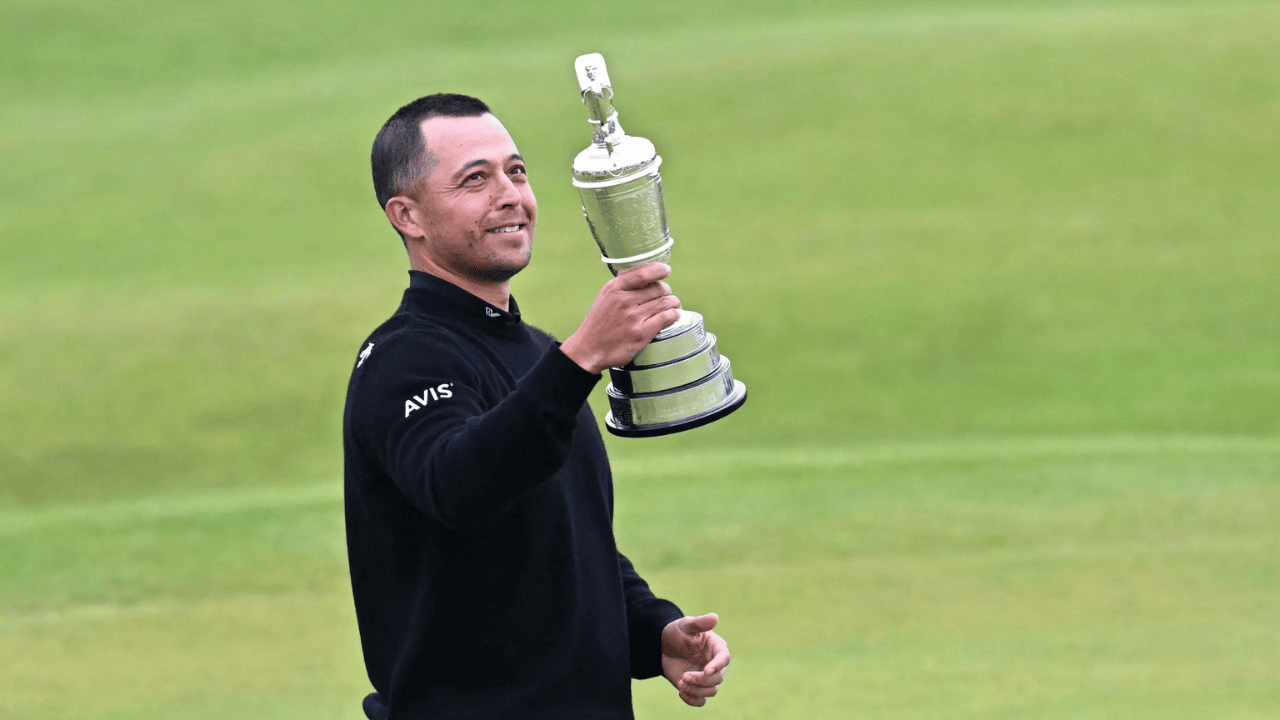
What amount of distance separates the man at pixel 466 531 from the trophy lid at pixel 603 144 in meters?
0.21

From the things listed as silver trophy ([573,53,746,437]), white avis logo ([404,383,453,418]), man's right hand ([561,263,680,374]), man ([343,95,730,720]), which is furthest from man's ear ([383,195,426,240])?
man's right hand ([561,263,680,374])

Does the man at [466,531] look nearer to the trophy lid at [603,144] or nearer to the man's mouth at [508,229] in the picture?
the man's mouth at [508,229]

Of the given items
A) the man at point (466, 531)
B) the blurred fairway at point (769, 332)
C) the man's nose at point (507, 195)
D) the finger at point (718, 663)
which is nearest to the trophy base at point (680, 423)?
the man at point (466, 531)

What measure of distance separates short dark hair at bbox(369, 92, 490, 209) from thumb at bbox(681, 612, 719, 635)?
108 centimetres

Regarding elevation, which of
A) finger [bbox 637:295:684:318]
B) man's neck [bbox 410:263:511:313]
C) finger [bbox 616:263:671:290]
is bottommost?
man's neck [bbox 410:263:511:313]

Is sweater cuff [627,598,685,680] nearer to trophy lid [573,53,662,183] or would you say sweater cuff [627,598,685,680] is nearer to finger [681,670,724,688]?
finger [681,670,724,688]

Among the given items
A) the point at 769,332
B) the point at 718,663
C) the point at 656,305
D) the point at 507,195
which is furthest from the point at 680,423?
the point at 769,332

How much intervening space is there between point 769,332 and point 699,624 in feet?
42.5

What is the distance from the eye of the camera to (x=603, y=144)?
318cm

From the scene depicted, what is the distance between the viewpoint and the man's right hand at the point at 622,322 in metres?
2.80

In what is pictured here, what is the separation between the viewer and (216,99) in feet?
82.7

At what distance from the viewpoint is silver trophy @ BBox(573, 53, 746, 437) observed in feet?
10.3

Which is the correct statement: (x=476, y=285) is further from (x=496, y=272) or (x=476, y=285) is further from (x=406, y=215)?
(x=406, y=215)

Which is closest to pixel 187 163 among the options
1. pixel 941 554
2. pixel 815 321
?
pixel 815 321
